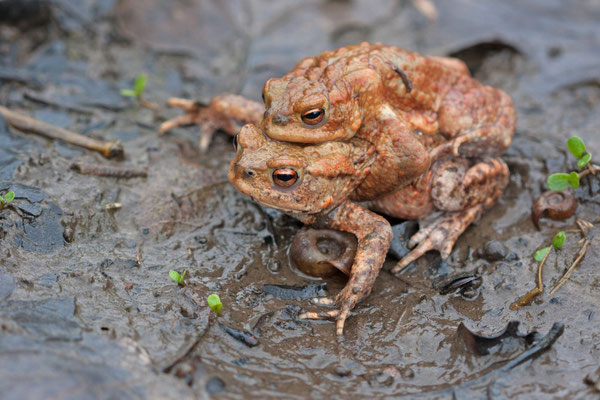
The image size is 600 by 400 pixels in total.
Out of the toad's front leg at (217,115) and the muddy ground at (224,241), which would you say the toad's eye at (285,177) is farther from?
the toad's front leg at (217,115)

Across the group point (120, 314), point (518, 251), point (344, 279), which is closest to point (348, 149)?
point (344, 279)

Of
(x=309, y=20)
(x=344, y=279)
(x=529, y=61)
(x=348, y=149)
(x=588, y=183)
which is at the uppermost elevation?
(x=309, y=20)

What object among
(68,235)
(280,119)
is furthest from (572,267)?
(68,235)

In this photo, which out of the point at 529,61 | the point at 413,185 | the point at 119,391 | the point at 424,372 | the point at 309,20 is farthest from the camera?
the point at 309,20

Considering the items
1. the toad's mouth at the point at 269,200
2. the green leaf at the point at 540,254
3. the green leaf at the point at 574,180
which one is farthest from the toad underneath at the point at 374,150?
the green leaf at the point at 540,254

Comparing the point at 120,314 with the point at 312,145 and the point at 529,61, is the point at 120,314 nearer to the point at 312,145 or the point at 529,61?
the point at 312,145

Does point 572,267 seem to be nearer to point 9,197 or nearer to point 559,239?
point 559,239
